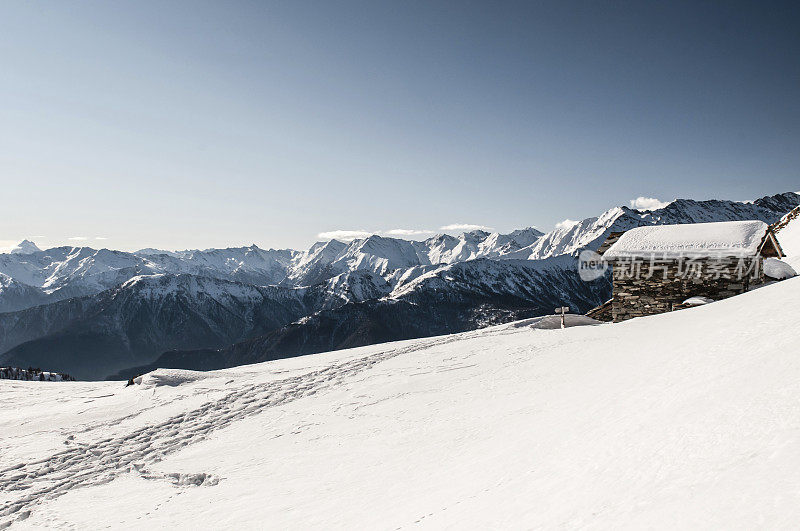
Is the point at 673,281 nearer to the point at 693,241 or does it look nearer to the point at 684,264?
the point at 684,264

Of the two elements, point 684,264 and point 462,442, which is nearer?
point 462,442

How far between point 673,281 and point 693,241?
89.8 inches

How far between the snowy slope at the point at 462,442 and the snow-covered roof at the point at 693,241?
6.44 meters

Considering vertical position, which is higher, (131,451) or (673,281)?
(673,281)

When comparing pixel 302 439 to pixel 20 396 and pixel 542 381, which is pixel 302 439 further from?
pixel 20 396

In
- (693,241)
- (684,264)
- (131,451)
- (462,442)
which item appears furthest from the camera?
(693,241)

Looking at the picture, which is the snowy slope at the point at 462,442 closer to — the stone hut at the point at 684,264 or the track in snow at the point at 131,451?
the track in snow at the point at 131,451

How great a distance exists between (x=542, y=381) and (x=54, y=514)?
419 inches

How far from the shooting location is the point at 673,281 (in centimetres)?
2138

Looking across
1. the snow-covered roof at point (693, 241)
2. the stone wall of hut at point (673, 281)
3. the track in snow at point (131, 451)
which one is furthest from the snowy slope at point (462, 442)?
the snow-covered roof at point (693, 241)

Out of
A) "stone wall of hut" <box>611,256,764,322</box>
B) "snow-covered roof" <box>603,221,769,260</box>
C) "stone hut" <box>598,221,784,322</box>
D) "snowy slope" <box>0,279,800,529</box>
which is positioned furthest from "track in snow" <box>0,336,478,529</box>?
"snow-covered roof" <box>603,221,769,260</box>

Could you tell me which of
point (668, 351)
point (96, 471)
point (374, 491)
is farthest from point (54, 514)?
point (668, 351)

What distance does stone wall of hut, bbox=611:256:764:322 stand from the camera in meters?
20.1

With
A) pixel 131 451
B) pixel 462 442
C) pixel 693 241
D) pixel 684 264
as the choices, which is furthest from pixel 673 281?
pixel 131 451
